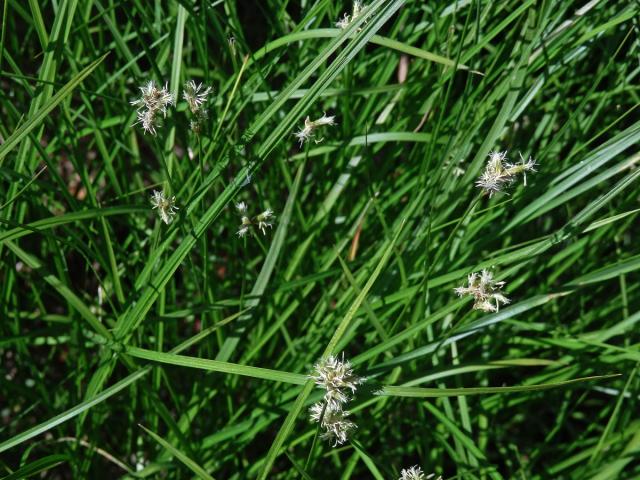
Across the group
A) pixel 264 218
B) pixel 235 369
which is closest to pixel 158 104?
pixel 264 218

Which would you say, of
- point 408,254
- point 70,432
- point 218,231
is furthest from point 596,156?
point 70,432

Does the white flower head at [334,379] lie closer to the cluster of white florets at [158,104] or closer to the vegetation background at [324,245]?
the vegetation background at [324,245]

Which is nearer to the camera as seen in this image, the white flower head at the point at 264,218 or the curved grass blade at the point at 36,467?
the curved grass blade at the point at 36,467

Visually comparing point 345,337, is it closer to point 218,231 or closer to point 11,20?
point 218,231

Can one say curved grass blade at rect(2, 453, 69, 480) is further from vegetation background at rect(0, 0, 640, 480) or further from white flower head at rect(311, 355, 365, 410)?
white flower head at rect(311, 355, 365, 410)

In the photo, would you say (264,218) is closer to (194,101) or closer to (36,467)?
(194,101)

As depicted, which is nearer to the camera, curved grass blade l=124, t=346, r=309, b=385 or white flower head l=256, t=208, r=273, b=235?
curved grass blade l=124, t=346, r=309, b=385

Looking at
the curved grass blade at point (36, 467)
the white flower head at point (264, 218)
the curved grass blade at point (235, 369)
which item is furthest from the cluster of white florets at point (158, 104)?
the curved grass blade at point (36, 467)

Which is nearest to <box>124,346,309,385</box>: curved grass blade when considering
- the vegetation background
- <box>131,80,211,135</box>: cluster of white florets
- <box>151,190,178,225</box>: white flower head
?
the vegetation background
